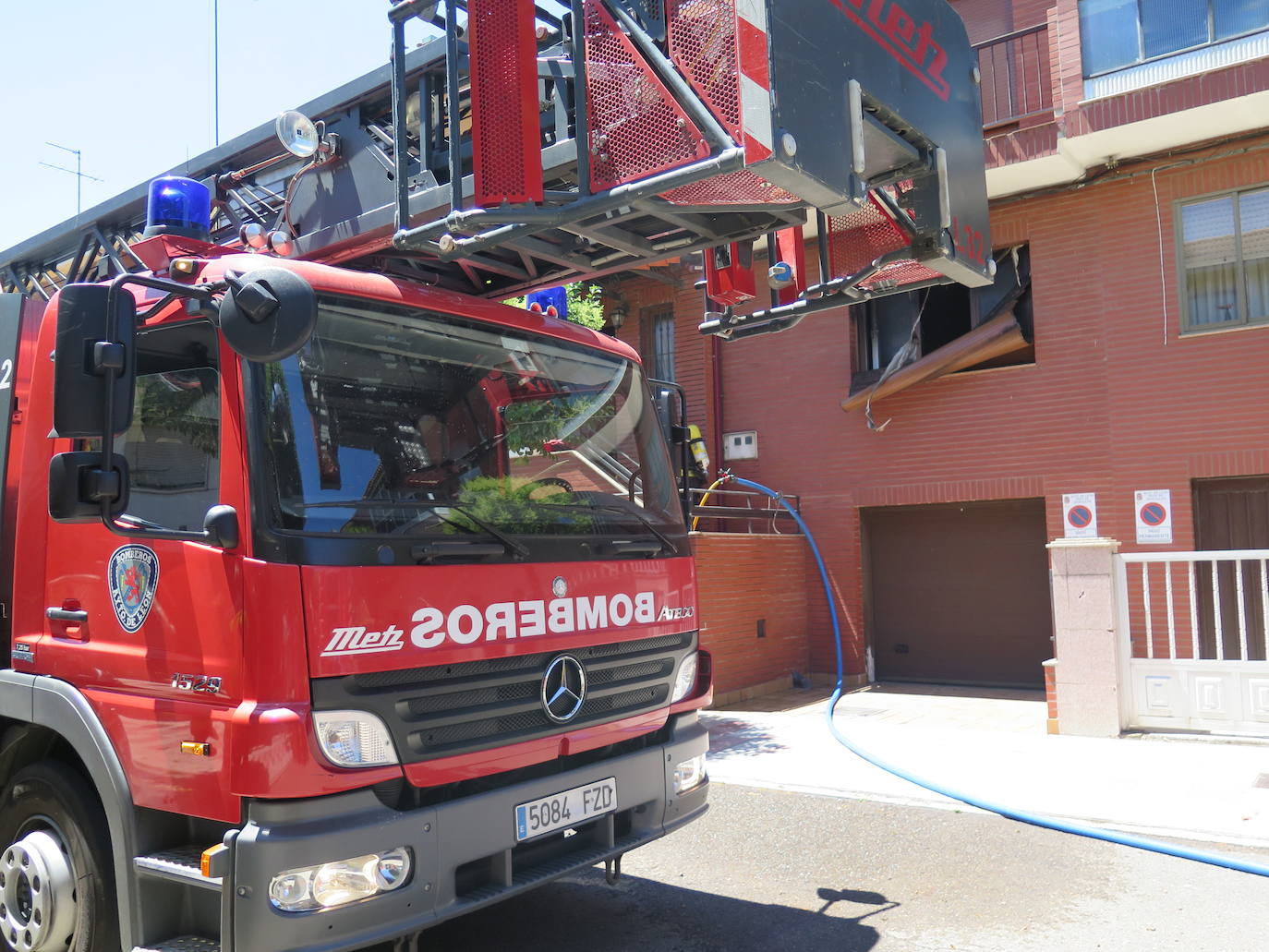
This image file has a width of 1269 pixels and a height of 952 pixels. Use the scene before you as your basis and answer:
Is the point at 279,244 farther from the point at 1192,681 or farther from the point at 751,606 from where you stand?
the point at 751,606

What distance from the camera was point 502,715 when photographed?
355 cm

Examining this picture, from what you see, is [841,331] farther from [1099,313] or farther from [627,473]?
[627,473]

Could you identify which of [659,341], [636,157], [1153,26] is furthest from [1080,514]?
[636,157]

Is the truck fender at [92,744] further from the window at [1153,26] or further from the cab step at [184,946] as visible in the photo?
the window at [1153,26]

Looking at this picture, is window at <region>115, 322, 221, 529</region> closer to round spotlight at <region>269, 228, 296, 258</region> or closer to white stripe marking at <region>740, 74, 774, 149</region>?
round spotlight at <region>269, 228, 296, 258</region>

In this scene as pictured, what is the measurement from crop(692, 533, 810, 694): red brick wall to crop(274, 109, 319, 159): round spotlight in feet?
21.3

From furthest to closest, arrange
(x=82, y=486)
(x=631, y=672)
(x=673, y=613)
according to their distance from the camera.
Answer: (x=673, y=613) < (x=631, y=672) < (x=82, y=486)

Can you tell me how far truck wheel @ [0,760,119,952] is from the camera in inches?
134

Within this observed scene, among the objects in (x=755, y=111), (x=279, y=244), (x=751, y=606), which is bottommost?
(x=751, y=606)

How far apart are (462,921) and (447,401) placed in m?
2.44

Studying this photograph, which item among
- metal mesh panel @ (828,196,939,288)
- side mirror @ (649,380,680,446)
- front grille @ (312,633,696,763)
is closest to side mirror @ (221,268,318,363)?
front grille @ (312,633,696,763)

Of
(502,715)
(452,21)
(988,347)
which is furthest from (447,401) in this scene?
(988,347)

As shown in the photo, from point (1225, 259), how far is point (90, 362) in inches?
419

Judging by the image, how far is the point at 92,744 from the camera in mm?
3420
